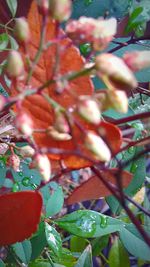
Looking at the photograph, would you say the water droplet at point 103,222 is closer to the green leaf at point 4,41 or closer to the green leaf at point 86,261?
the green leaf at point 86,261

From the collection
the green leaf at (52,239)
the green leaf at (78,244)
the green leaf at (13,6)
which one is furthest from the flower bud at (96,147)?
the green leaf at (78,244)

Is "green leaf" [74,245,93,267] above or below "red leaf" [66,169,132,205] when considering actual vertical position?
below

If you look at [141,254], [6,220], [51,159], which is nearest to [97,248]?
[141,254]

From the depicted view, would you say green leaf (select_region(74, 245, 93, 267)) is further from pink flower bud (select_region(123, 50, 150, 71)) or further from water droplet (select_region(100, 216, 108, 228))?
pink flower bud (select_region(123, 50, 150, 71))

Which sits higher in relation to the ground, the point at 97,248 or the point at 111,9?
the point at 111,9

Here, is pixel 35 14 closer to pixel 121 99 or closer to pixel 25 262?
pixel 121 99

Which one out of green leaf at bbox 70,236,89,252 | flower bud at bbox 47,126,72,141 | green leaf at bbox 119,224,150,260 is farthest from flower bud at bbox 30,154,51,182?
green leaf at bbox 70,236,89,252

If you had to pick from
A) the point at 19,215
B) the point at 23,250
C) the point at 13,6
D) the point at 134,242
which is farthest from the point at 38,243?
the point at 13,6

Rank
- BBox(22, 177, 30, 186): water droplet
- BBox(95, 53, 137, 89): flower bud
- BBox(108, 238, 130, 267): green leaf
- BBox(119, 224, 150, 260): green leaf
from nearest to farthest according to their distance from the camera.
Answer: BBox(95, 53, 137, 89): flower bud → BBox(22, 177, 30, 186): water droplet → BBox(119, 224, 150, 260): green leaf → BBox(108, 238, 130, 267): green leaf
